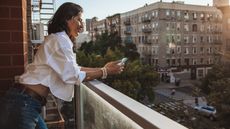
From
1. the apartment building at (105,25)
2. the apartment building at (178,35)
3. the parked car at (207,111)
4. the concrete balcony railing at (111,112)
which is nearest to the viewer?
the concrete balcony railing at (111,112)

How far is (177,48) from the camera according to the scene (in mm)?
35875

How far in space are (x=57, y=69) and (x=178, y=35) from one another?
34.8m

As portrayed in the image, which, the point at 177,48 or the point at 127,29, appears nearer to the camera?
the point at 177,48

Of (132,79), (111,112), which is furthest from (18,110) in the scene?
(132,79)

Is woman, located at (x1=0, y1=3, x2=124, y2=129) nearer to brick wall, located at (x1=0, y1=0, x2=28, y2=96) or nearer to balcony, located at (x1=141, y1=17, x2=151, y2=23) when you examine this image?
brick wall, located at (x1=0, y1=0, x2=28, y2=96)

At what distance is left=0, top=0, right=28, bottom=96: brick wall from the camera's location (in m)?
2.07

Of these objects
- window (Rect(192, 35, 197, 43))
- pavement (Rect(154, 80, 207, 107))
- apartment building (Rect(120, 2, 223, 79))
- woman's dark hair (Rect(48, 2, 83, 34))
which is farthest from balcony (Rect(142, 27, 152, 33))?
woman's dark hair (Rect(48, 2, 83, 34))

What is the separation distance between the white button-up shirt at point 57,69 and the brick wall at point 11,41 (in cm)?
42

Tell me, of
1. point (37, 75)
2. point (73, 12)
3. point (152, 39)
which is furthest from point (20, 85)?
point (152, 39)

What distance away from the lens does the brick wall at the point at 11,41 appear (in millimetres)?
2072

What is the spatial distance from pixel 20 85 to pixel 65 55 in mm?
305

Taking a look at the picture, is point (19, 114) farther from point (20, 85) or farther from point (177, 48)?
point (177, 48)

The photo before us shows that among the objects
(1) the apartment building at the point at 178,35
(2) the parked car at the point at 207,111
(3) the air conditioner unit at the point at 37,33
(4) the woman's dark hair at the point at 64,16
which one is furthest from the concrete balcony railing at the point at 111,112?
(1) the apartment building at the point at 178,35

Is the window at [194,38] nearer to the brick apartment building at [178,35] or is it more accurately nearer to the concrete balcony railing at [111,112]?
the brick apartment building at [178,35]
